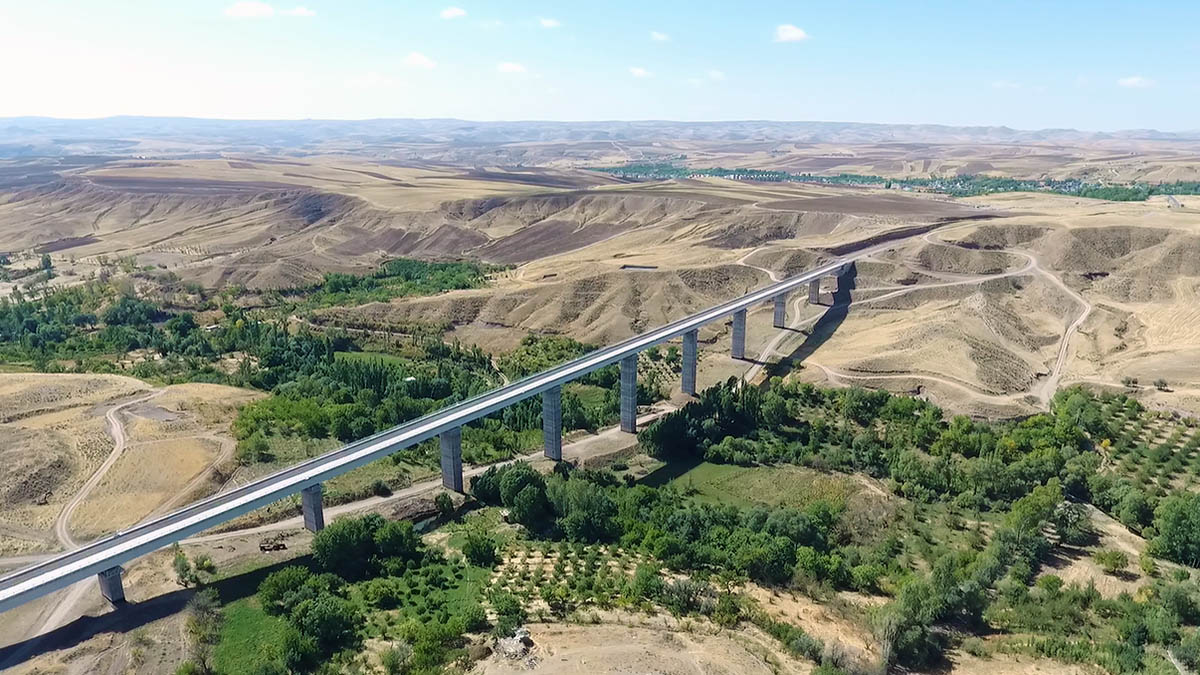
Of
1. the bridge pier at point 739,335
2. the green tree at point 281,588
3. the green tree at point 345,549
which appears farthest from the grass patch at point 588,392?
the green tree at point 281,588

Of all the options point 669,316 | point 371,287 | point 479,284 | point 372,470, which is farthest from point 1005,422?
point 371,287

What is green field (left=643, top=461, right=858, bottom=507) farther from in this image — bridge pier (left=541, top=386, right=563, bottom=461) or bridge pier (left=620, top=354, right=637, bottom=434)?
bridge pier (left=541, top=386, right=563, bottom=461)

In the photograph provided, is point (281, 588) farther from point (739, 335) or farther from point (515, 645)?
point (739, 335)

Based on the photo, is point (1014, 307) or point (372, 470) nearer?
point (372, 470)

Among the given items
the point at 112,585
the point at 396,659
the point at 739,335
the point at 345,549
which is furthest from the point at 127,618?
the point at 739,335

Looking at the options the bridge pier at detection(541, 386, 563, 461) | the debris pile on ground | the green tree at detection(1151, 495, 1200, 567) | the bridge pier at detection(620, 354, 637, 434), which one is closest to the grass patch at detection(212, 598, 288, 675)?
the debris pile on ground

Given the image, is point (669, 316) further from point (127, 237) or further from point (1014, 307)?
point (127, 237)
